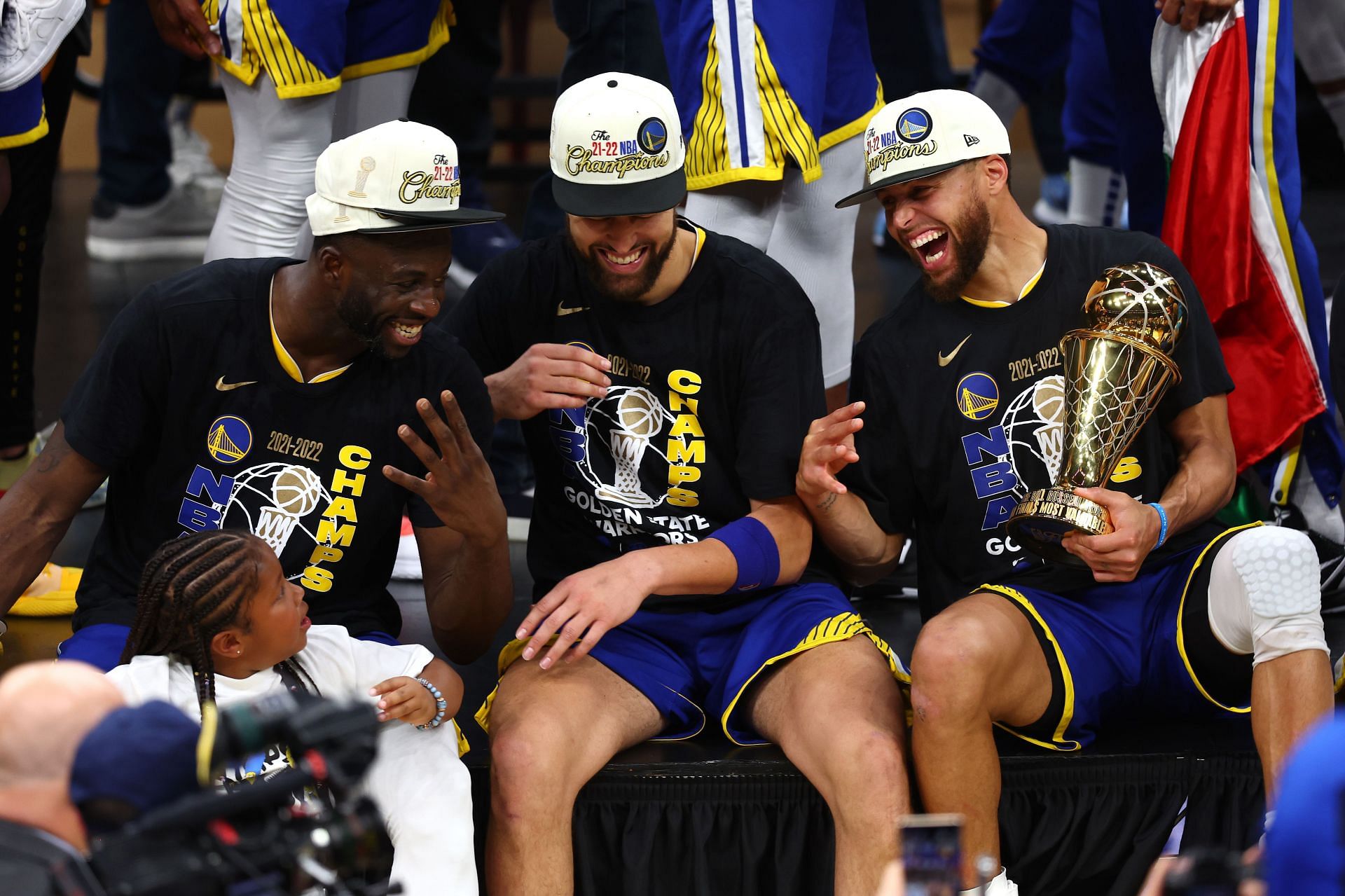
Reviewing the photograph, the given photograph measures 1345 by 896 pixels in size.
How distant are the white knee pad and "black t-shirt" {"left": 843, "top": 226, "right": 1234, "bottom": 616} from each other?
0.72 feet

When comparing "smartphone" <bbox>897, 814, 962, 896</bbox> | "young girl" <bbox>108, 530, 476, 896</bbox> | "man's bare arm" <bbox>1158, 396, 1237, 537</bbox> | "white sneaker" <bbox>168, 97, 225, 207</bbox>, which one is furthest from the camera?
"white sneaker" <bbox>168, 97, 225, 207</bbox>

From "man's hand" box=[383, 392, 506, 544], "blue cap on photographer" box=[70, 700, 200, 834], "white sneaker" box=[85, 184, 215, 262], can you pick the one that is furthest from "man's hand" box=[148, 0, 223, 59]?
"white sneaker" box=[85, 184, 215, 262]

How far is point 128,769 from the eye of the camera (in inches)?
65.3

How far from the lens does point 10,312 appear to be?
3775mm

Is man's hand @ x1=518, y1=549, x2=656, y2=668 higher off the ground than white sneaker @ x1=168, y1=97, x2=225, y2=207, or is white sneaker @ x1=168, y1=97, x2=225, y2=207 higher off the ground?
white sneaker @ x1=168, y1=97, x2=225, y2=207

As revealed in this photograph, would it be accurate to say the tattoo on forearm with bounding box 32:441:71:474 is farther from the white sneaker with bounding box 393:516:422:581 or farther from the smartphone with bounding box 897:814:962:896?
the smartphone with bounding box 897:814:962:896

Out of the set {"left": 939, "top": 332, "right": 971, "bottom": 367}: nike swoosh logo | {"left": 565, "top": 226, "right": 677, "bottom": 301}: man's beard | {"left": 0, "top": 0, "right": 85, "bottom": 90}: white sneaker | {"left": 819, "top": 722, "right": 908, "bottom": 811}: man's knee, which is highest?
{"left": 0, "top": 0, "right": 85, "bottom": 90}: white sneaker

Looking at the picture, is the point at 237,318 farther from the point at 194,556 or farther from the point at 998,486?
the point at 998,486

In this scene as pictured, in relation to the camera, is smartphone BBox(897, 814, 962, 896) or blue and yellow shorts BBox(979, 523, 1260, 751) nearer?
smartphone BBox(897, 814, 962, 896)

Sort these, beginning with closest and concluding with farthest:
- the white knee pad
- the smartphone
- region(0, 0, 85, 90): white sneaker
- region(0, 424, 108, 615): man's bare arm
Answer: the smartphone, the white knee pad, region(0, 424, 108, 615): man's bare arm, region(0, 0, 85, 90): white sneaker

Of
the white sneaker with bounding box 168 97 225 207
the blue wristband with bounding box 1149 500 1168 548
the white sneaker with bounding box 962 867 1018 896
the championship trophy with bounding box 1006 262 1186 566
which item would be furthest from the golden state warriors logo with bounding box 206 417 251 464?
the white sneaker with bounding box 168 97 225 207

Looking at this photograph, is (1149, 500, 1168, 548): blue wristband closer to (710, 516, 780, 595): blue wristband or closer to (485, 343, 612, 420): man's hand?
(710, 516, 780, 595): blue wristband

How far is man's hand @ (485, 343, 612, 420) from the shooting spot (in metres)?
2.96

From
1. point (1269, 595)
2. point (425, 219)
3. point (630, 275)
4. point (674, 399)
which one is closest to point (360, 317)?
point (425, 219)
